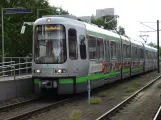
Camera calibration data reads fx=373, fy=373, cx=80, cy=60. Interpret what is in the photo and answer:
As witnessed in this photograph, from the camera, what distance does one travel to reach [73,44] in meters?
15.2

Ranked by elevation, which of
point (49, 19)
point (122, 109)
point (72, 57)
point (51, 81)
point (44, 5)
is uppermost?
point (44, 5)

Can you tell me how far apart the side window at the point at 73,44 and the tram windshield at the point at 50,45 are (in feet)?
0.92

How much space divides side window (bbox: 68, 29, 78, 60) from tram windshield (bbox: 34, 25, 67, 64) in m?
0.28

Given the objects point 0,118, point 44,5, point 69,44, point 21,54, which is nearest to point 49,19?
point 69,44

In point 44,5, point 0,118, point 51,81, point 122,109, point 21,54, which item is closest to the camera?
point 0,118

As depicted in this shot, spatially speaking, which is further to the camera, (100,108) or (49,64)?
(49,64)

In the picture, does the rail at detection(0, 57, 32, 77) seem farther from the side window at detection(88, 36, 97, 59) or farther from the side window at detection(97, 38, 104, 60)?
the side window at detection(97, 38, 104, 60)

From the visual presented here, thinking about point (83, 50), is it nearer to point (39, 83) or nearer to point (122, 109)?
point (39, 83)

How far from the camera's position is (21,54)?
1524 inches

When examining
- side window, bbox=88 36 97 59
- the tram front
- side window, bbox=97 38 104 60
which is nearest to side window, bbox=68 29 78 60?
the tram front

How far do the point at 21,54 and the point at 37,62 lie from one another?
78.6 ft

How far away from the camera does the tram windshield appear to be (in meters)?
14.9

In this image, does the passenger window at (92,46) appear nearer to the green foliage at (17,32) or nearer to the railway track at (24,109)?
the railway track at (24,109)

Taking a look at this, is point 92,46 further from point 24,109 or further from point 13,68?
point 24,109
